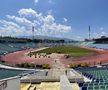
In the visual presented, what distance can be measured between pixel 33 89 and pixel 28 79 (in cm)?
615

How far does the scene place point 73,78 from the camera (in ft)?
106

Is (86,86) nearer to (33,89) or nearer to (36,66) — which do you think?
(33,89)

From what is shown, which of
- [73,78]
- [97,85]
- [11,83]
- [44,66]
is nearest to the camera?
[11,83]

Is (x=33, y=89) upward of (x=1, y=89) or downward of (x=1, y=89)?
downward

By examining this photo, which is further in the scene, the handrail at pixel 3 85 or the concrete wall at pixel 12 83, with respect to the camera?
the concrete wall at pixel 12 83

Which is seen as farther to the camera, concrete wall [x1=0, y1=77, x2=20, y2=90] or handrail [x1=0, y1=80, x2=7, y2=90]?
concrete wall [x1=0, y1=77, x2=20, y2=90]

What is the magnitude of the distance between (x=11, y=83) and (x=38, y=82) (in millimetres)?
15153

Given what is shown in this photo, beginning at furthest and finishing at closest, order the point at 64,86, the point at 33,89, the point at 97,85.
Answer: the point at 33,89 < the point at 97,85 < the point at 64,86

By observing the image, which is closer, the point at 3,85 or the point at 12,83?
the point at 3,85

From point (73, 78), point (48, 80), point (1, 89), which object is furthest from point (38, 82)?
point (1, 89)

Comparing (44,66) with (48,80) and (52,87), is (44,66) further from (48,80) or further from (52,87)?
(52,87)

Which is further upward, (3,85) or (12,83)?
(3,85)

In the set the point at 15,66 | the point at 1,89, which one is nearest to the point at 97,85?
the point at 1,89

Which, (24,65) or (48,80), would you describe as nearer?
(48,80)
